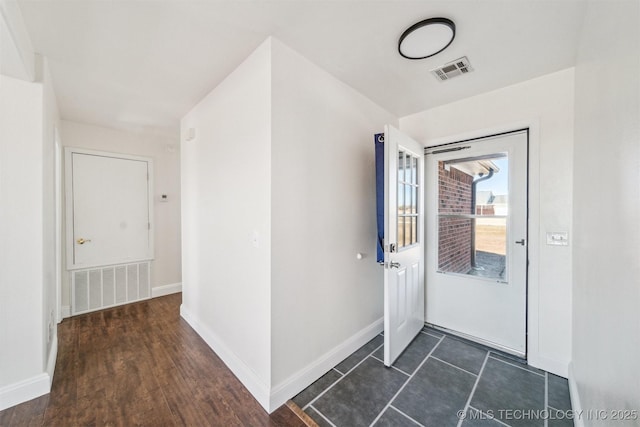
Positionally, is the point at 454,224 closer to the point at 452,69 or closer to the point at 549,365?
the point at 549,365

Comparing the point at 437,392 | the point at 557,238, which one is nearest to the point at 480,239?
the point at 557,238

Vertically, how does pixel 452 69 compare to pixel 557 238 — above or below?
above

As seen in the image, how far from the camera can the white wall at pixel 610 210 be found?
2.48 feet

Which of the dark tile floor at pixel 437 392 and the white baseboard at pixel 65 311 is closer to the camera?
the dark tile floor at pixel 437 392

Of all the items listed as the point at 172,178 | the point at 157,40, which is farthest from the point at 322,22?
the point at 172,178

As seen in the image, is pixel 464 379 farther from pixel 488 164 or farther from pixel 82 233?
pixel 82 233

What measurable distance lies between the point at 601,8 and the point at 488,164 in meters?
1.43

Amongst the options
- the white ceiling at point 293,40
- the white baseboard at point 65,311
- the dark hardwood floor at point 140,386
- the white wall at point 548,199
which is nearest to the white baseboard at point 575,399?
the white wall at point 548,199

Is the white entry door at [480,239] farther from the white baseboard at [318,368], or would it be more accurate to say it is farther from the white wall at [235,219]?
the white wall at [235,219]

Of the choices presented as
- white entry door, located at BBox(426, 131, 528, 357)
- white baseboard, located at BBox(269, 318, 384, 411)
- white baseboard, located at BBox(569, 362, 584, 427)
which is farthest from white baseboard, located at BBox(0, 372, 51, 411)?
white baseboard, located at BBox(569, 362, 584, 427)

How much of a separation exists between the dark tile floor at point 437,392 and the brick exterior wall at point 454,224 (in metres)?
0.83

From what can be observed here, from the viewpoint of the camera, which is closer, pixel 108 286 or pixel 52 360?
pixel 52 360

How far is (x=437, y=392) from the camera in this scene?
1772mm

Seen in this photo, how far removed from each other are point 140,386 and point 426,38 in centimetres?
322
